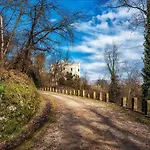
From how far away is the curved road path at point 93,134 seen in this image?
7.57m

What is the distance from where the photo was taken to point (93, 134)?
873 cm

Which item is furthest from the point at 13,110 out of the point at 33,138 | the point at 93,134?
the point at 93,134

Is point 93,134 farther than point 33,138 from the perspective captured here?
Yes

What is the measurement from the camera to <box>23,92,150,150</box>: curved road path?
7.57 metres

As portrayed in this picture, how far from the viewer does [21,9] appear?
15.9 metres

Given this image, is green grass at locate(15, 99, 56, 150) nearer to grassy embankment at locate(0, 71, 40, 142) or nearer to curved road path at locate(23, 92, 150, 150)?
curved road path at locate(23, 92, 150, 150)

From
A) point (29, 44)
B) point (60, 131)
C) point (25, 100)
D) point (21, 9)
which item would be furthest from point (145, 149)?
point (29, 44)

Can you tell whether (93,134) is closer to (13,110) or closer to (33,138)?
(33,138)

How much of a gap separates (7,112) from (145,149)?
5217mm

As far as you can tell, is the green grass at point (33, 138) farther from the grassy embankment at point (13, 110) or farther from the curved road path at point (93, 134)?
the grassy embankment at point (13, 110)

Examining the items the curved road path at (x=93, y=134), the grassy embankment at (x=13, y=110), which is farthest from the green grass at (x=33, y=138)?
the grassy embankment at (x=13, y=110)

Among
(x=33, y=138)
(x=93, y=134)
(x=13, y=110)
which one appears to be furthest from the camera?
(x=13, y=110)

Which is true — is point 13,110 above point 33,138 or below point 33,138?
above

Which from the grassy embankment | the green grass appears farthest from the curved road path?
the grassy embankment
